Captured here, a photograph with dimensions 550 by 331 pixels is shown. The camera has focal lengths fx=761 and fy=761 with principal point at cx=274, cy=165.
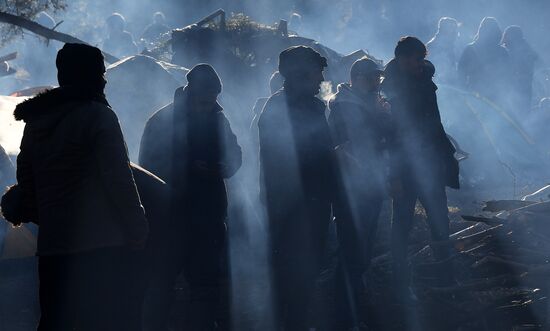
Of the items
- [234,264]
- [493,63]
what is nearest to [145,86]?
[234,264]

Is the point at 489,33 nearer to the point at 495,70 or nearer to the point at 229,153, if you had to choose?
the point at 495,70

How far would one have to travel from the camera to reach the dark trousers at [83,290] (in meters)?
3.64

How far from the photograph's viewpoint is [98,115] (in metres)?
3.70

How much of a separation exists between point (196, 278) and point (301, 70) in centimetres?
162

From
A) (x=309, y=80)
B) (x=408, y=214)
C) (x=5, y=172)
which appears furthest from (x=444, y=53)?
(x=309, y=80)

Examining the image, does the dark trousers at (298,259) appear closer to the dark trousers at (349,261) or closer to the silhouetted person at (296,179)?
the silhouetted person at (296,179)

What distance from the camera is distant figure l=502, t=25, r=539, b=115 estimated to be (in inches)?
562

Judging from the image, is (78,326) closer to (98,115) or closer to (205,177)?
(98,115)

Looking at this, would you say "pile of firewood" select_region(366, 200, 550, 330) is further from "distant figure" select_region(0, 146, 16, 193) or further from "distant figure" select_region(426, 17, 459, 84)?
"distant figure" select_region(426, 17, 459, 84)

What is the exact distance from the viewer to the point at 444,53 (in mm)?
15109

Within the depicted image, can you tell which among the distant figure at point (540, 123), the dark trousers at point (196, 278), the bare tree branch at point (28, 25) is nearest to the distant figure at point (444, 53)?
the distant figure at point (540, 123)

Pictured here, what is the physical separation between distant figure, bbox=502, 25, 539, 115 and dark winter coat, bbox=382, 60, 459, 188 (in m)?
8.37

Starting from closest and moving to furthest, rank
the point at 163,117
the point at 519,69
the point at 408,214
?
the point at 163,117, the point at 408,214, the point at 519,69

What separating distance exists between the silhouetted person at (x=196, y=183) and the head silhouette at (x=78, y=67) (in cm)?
158
